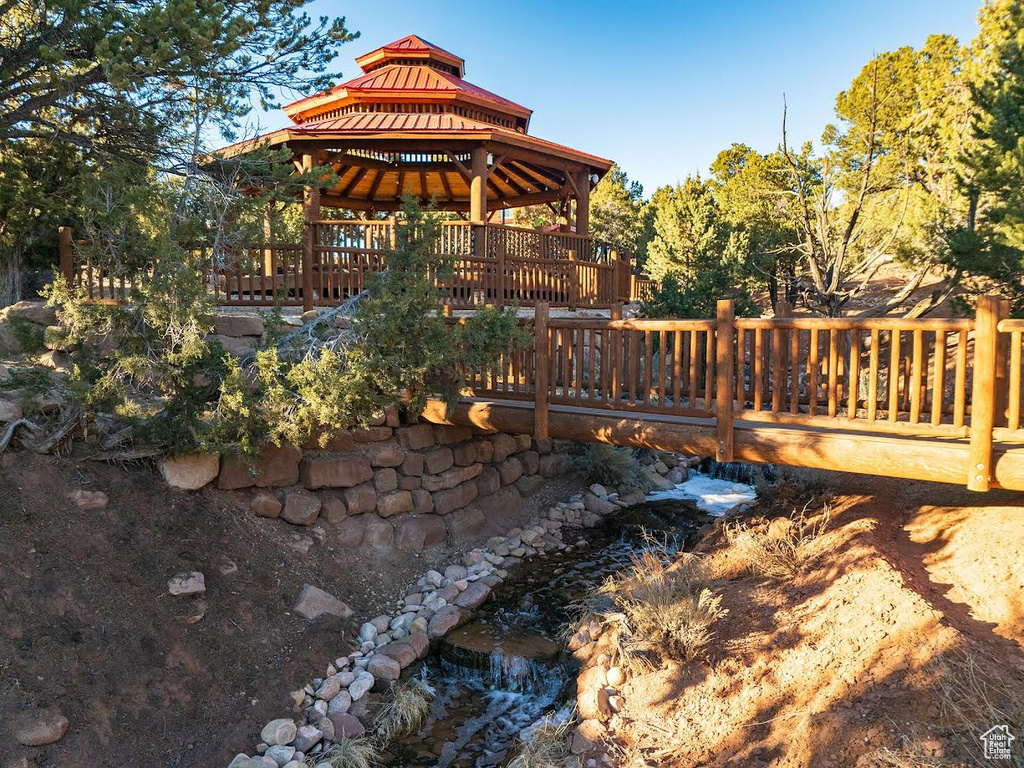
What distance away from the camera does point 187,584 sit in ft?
18.9

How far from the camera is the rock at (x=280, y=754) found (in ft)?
16.3

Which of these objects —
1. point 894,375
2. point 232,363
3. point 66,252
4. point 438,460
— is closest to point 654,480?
point 438,460

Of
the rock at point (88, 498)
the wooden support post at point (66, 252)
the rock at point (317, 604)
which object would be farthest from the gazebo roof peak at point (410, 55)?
the rock at point (317, 604)

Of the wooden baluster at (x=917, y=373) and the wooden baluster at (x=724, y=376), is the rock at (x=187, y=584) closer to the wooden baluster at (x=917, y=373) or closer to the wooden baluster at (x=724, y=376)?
the wooden baluster at (x=724, y=376)

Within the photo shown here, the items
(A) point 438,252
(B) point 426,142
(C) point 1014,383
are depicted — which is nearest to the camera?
(C) point 1014,383

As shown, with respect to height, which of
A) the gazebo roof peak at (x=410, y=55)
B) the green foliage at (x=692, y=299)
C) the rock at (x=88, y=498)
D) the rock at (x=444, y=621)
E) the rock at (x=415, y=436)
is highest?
the gazebo roof peak at (x=410, y=55)

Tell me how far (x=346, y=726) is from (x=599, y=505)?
5.57m

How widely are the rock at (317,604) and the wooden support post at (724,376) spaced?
13.7 feet

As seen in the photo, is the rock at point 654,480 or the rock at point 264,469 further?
the rock at point 654,480

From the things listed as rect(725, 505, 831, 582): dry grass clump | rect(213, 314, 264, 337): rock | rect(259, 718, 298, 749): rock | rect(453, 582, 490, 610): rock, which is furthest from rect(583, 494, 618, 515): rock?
rect(259, 718, 298, 749): rock

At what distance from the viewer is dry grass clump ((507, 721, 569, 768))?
4.84 metres

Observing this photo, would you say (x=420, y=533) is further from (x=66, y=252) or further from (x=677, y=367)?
(x=66, y=252)

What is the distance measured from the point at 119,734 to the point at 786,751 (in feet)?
15.4

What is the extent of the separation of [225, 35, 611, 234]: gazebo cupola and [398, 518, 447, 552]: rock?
16.1 feet
